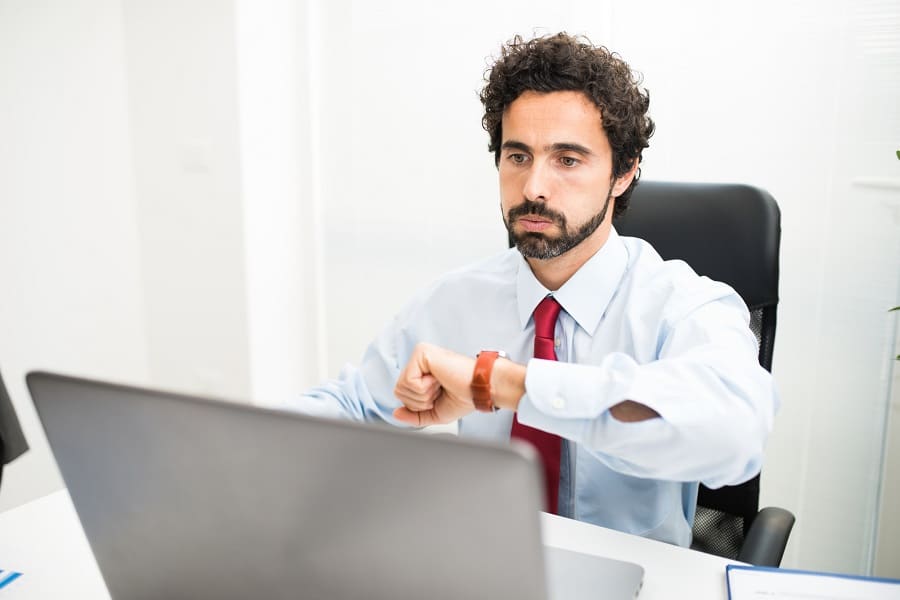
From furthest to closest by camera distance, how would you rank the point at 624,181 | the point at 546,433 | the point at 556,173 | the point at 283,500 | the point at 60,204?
the point at 60,204 < the point at 624,181 < the point at 556,173 < the point at 546,433 < the point at 283,500

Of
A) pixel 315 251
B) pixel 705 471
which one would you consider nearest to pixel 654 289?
pixel 705 471

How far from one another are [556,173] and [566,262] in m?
0.16

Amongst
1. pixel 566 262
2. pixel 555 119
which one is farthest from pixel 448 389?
pixel 555 119

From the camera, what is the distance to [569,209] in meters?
1.30

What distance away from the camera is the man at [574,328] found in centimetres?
96

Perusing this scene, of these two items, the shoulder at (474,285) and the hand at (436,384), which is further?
the shoulder at (474,285)

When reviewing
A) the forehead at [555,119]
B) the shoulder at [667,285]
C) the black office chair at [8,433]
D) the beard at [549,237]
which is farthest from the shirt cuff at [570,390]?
the black office chair at [8,433]

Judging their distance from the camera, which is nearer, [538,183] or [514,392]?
[514,392]

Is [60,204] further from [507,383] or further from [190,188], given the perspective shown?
[507,383]

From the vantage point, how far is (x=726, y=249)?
1.35 meters

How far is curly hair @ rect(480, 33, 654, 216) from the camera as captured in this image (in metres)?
1.33

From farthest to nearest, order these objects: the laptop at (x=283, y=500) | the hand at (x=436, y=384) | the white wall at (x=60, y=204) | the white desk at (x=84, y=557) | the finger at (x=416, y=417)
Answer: the white wall at (x=60, y=204) < the finger at (x=416, y=417) < the hand at (x=436, y=384) < the white desk at (x=84, y=557) < the laptop at (x=283, y=500)

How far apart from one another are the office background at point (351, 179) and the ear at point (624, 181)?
2.50 feet

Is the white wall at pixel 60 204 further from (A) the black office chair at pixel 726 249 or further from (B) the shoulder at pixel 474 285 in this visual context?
(A) the black office chair at pixel 726 249
